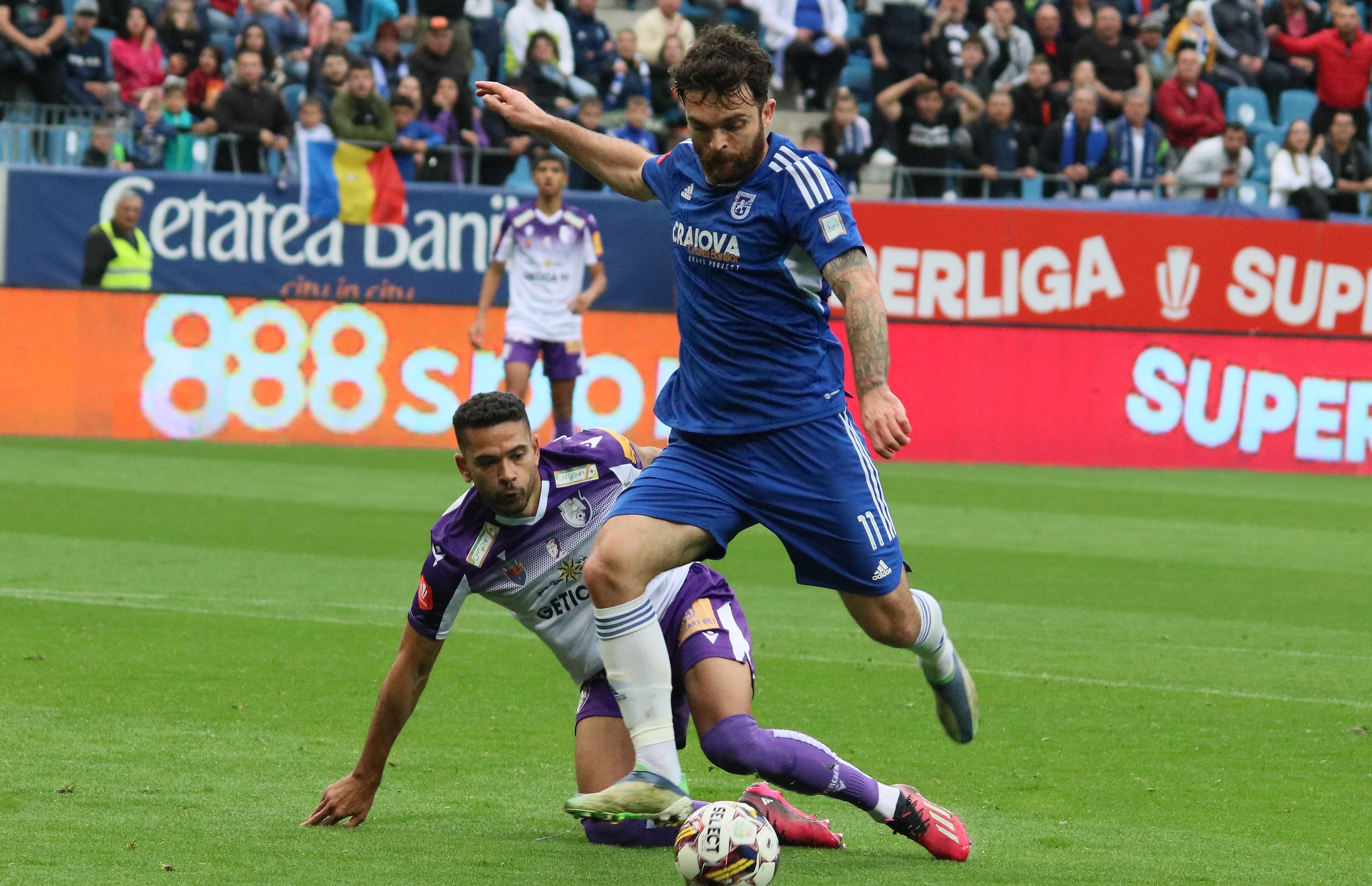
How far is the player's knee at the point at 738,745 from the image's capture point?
4.75m

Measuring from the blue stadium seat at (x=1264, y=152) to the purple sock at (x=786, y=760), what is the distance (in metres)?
18.0

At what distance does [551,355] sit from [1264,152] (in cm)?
1088

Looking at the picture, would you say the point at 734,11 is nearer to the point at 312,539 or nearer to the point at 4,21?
the point at 4,21

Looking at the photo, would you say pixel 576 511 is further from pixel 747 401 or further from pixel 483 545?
pixel 747 401

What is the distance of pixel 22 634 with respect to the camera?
8188mm

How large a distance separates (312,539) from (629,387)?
19.4 ft

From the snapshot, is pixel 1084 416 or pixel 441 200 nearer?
pixel 1084 416

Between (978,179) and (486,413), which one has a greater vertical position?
(486,413)

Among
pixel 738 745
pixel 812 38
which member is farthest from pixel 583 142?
pixel 812 38

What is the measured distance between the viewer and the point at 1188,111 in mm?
20766

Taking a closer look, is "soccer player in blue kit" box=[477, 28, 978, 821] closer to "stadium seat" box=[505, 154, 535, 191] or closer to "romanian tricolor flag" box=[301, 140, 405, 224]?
"romanian tricolor flag" box=[301, 140, 405, 224]

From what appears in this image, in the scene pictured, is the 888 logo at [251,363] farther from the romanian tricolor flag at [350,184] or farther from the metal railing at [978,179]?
the metal railing at [978,179]

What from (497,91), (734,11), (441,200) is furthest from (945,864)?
(734,11)

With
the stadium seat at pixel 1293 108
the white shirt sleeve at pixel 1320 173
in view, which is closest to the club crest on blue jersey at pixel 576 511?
the white shirt sleeve at pixel 1320 173
